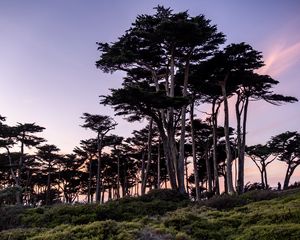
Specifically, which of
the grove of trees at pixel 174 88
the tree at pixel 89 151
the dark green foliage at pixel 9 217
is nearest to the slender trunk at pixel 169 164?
the grove of trees at pixel 174 88

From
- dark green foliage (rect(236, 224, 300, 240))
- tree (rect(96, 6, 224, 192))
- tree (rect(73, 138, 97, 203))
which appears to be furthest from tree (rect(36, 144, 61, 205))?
dark green foliage (rect(236, 224, 300, 240))

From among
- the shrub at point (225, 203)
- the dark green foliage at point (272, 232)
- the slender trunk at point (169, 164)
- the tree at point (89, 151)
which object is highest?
the tree at point (89, 151)

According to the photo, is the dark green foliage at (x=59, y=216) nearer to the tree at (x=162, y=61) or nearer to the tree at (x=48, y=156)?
the tree at (x=162, y=61)

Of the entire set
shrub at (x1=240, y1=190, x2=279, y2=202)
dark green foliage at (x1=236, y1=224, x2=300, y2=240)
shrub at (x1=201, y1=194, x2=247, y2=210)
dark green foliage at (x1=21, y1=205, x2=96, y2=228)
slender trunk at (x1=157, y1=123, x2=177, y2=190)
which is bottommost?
dark green foliage at (x1=236, y1=224, x2=300, y2=240)

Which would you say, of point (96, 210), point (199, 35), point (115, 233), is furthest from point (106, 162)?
point (115, 233)

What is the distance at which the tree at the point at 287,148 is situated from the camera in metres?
46.4

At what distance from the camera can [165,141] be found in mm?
27203

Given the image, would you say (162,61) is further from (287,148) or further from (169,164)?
(287,148)

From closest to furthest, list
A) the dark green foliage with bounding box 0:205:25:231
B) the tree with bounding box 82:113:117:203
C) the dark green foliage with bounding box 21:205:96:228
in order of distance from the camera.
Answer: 1. the dark green foliage with bounding box 21:205:96:228
2. the dark green foliage with bounding box 0:205:25:231
3. the tree with bounding box 82:113:117:203

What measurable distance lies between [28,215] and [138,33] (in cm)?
1489

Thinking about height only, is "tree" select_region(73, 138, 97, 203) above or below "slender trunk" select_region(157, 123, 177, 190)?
above

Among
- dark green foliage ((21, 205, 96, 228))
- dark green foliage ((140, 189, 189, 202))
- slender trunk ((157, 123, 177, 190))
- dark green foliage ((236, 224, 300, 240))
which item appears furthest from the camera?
slender trunk ((157, 123, 177, 190))

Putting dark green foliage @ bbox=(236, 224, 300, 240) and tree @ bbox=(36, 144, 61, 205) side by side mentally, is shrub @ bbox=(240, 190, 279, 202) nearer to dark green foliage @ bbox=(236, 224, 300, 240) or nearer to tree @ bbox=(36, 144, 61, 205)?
dark green foliage @ bbox=(236, 224, 300, 240)

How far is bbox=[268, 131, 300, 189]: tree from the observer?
152 ft
